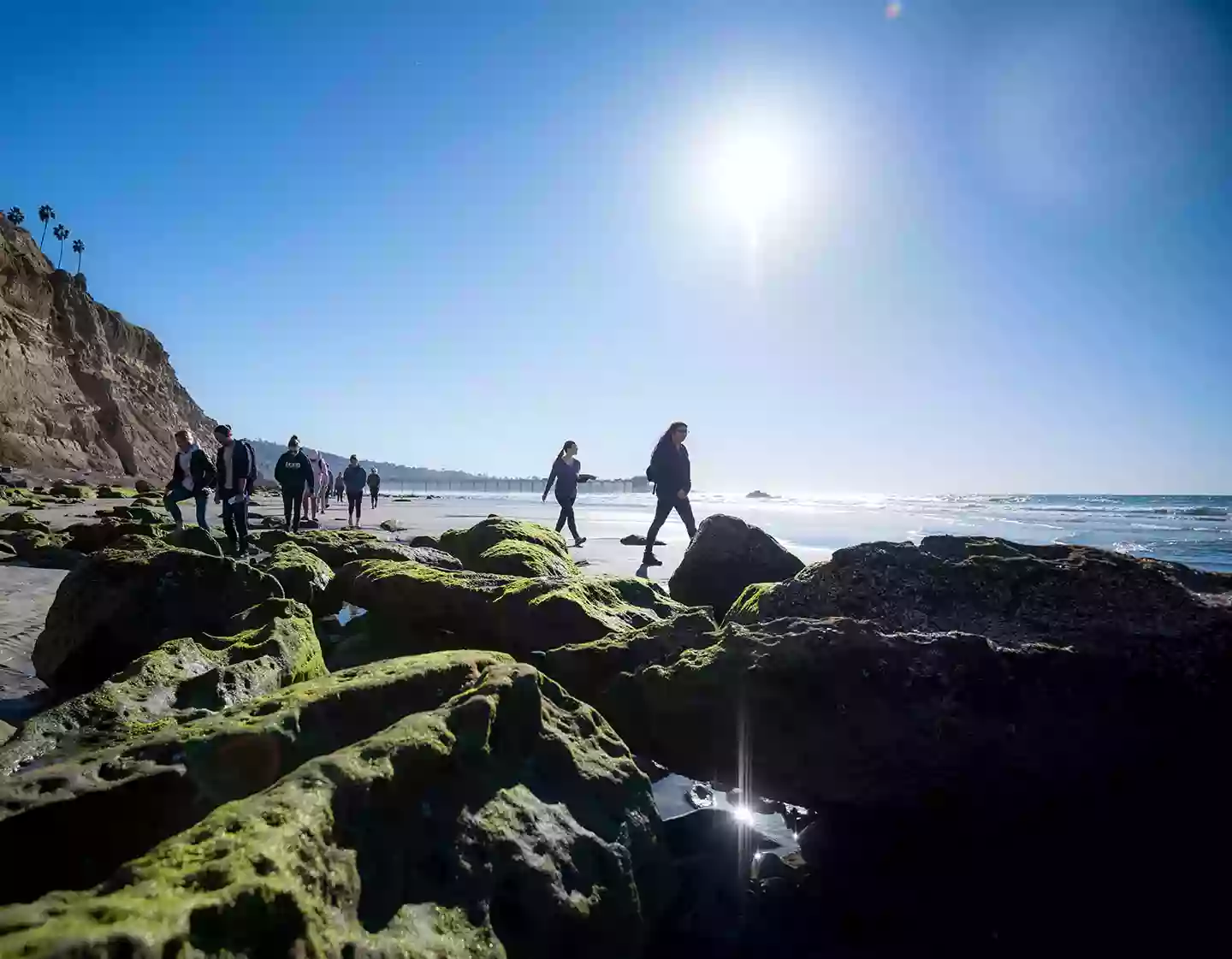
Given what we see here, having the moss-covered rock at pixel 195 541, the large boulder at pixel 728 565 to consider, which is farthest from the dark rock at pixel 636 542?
the moss-covered rock at pixel 195 541

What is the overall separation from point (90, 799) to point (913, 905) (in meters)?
2.77

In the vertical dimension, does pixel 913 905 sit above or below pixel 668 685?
below

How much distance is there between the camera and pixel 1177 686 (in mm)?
2918

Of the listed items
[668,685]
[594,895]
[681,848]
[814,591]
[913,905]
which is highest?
[814,591]

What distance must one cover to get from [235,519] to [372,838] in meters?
10.3

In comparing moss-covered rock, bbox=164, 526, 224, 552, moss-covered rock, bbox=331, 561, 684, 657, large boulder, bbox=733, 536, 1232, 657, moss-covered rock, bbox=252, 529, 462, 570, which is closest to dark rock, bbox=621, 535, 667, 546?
moss-covered rock, bbox=252, 529, 462, 570

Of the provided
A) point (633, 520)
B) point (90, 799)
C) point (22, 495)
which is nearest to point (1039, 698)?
point (90, 799)

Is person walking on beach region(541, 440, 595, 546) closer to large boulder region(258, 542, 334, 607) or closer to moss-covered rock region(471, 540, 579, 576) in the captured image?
moss-covered rock region(471, 540, 579, 576)

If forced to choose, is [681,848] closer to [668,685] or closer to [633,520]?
[668,685]

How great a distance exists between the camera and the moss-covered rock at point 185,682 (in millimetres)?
2670

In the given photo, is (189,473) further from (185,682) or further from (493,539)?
(185,682)

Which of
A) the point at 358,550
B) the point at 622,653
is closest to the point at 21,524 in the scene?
the point at 358,550

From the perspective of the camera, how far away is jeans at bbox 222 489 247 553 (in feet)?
34.2

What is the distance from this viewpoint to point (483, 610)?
4.70 metres
